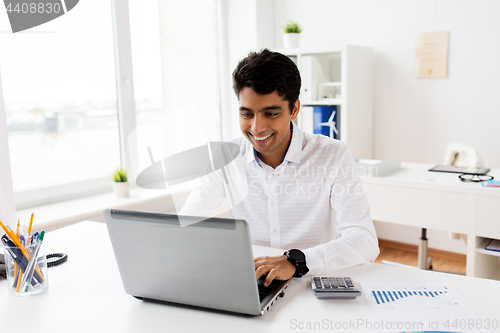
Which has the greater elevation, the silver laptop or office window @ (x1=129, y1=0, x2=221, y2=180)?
office window @ (x1=129, y1=0, x2=221, y2=180)

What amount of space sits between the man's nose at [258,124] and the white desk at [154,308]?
51 centimetres

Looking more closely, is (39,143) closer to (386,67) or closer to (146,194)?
(146,194)

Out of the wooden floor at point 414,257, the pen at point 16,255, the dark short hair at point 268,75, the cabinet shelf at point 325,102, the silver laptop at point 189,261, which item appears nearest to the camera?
the silver laptop at point 189,261

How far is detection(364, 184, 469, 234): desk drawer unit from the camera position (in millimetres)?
2072

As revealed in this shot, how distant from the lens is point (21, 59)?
2.30m

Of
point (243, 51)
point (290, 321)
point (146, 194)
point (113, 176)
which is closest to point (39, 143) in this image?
point (113, 176)

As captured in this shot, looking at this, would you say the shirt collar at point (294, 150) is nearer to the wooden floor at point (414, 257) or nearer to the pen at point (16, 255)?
the pen at point (16, 255)

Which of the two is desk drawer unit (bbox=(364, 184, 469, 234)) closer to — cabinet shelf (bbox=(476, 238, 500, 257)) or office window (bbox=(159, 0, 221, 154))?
cabinet shelf (bbox=(476, 238, 500, 257))

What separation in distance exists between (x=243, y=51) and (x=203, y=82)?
0.41 meters

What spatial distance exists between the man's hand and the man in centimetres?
25

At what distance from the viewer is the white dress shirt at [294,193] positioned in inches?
57.6

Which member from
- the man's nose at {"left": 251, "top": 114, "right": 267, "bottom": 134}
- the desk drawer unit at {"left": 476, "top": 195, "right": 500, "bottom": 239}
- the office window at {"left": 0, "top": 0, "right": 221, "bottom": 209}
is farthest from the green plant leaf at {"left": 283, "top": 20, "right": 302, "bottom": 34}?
the man's nose at {"left": 251, "top": 114, "right": 267, "bottom": 134}

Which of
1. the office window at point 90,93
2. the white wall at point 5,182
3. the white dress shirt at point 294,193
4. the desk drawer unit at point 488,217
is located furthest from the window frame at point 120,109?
the desk drawer unit at point 488,217

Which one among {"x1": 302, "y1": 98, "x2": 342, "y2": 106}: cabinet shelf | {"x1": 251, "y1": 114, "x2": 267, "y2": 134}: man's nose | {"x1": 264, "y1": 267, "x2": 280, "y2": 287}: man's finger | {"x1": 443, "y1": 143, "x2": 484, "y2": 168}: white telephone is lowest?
{"x1": 264, "y1": 267, "x2": 280, "y2": 287}: man's finger
